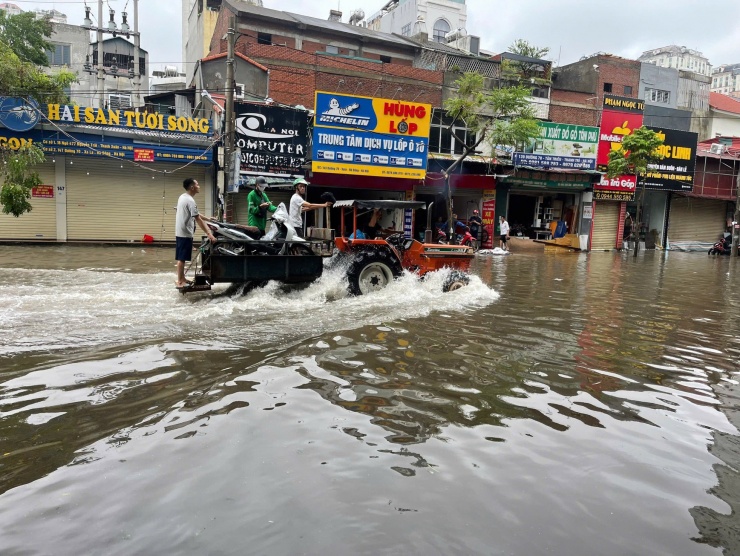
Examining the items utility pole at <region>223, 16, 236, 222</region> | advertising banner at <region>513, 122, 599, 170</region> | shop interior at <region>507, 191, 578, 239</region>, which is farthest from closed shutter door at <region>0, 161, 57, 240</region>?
shop interior at <region>507, 191, 578, 239</region>

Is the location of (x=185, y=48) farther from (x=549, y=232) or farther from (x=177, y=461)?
(x=177, y=461)

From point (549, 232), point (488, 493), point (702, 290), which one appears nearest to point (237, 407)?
point (488, 493)

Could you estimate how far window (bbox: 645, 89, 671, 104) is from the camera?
1374 inches

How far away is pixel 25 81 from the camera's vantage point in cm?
1728

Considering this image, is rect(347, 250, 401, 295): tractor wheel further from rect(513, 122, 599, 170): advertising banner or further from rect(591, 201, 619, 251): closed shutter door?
rect(591, 201, 619, 251): closed shutter door

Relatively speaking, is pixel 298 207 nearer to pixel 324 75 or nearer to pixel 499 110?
pixel 324 75

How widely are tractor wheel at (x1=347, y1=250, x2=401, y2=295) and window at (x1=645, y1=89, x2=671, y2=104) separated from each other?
31.7 m

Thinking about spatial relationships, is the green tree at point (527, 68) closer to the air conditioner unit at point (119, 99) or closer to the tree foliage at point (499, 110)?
the tree foliage at point (499, 110)

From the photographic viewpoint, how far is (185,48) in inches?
1615

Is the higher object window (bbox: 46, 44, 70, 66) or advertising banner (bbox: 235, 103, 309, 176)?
window (bbox: 46, 44, 70, 66)

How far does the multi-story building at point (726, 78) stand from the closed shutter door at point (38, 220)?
128183 millimetres

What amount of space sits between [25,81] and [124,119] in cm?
Answer: 326

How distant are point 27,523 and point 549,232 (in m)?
29.8

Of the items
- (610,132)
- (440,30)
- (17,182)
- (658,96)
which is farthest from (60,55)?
(658,96)
